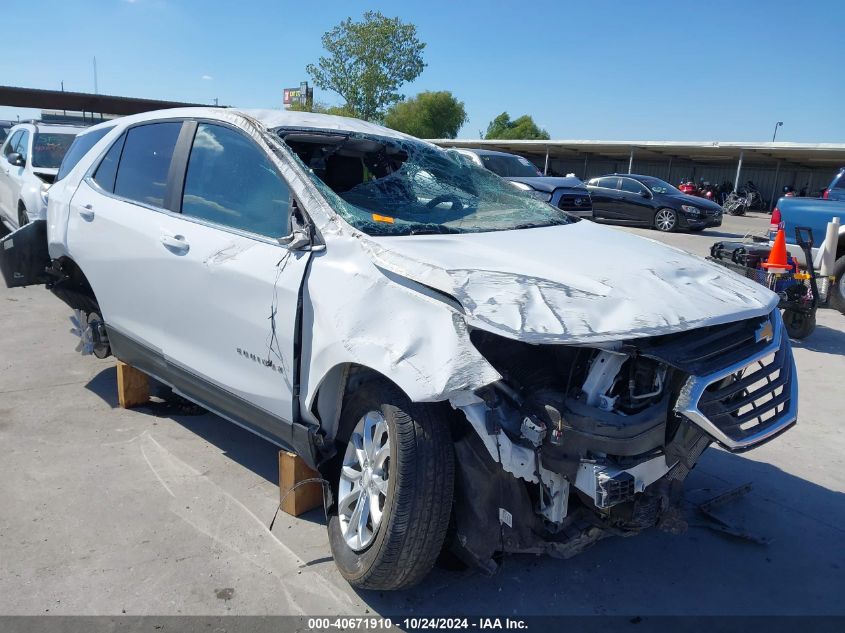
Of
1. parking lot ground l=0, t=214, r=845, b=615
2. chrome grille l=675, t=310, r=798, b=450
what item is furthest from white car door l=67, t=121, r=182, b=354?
chrome grille l=675, t=310, r=798, b=450

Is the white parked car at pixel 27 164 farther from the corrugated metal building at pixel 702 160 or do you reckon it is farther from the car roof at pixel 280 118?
→ the corrugated metal building at pixel 702 160

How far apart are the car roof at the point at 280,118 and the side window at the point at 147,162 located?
0.08 meters

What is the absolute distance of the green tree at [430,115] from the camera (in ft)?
213

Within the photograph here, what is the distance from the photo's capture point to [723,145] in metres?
27.3

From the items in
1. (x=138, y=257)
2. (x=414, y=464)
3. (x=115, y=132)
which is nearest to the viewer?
(x=414, y=464)

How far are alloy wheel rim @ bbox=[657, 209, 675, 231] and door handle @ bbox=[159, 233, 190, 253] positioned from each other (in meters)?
16.7

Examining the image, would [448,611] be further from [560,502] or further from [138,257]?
[138,257]

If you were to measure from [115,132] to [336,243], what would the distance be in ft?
8.53

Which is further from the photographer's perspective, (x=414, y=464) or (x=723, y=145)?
(x=723, y=145)

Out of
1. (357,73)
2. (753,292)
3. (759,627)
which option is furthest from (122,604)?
(357,73)

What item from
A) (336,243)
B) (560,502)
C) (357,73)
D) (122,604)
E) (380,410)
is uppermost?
(357,73)

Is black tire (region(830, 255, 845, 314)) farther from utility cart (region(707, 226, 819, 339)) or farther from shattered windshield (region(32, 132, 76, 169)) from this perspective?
shattered windshield (region(32, 132, 76, 169))

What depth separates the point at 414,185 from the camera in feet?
12.5

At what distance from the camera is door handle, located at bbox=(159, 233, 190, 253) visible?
348 cm
